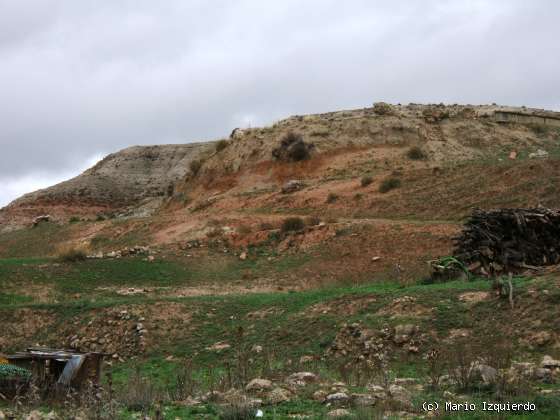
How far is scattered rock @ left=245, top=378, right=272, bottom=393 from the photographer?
9.19 metres

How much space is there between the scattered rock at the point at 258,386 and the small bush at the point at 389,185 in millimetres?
21160

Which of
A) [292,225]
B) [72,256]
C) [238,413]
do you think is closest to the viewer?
[238,413]

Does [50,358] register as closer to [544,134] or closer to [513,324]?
[513,324]

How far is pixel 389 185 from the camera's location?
30219mm

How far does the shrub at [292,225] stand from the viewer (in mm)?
25894

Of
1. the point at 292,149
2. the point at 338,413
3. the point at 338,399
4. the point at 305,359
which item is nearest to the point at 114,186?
the point at 292,149

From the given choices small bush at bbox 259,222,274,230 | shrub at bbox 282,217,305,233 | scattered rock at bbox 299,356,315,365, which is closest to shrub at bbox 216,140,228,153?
small bush at bbox 259,222,274,230

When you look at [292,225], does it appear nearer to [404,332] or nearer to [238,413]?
[404,332]

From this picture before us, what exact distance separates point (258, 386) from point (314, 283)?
11951 millimetres

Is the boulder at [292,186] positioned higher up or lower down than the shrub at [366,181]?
higher up

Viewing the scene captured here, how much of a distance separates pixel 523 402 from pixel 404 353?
4.77 meters

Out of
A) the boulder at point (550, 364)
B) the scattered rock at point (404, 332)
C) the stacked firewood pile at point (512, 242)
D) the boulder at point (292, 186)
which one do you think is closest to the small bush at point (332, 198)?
the boulder at point (292, 186)

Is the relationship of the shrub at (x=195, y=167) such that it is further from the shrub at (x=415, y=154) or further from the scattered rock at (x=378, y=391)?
the scattered rock at (x=378, y=391)

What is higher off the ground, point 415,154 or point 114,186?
point 114,186
